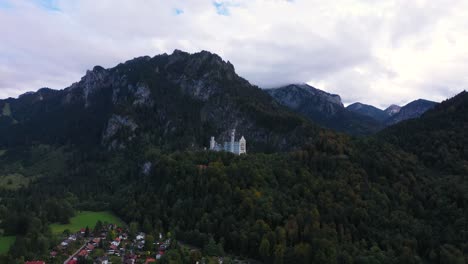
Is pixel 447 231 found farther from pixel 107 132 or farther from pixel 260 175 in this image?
pixel 107 132

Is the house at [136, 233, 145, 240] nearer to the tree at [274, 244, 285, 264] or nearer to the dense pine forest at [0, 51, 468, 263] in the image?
the dense pine forest at [0, 51, 468, 263]

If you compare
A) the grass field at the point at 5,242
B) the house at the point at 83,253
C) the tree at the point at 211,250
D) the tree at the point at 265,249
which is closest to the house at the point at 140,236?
the house at the point at 83,253

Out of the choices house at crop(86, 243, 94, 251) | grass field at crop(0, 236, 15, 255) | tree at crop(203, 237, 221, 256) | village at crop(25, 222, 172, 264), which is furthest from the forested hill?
grass field at crop(0, 236, 15, 255)

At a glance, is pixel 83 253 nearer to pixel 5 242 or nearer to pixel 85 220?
pixel 5 242

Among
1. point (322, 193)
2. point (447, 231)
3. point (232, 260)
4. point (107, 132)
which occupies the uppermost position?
point (107, 132)

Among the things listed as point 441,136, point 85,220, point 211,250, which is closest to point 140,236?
point 211,250

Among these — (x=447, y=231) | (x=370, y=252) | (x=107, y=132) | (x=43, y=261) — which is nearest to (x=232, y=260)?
(x=370, y=252)
